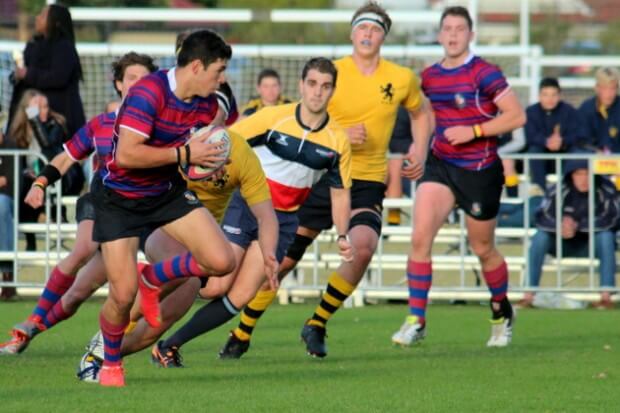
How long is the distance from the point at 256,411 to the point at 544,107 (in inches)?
409

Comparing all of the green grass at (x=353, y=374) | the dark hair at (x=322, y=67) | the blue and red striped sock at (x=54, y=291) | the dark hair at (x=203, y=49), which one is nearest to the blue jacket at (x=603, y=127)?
the green grass at (x=353, y=374)

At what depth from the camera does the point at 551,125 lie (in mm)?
17625

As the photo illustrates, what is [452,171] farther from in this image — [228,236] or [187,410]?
[187,410]

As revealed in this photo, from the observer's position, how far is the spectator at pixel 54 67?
1641 centimetres

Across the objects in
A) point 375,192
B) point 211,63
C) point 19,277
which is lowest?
point 19,277

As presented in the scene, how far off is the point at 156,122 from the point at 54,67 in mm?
8068

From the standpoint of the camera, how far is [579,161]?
15.1 metres

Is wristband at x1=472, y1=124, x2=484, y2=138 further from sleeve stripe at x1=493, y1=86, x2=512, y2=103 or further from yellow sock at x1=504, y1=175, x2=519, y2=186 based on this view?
yellow sock at x1=504, y1=175, x2=519, y2=186

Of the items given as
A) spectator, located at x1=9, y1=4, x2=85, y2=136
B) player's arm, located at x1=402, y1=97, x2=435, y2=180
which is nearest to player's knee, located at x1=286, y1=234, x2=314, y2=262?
player's arm, located at x1=402, y1=97, x2=435, y2=180

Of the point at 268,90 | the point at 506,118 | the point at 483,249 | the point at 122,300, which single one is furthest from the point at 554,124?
the point at 122,300

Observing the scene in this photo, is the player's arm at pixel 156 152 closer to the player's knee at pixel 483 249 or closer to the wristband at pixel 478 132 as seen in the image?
the wristband at pixel 478 132

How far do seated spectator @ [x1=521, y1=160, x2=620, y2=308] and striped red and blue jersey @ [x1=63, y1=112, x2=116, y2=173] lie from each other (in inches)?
239

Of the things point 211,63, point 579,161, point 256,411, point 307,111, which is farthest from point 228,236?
point 579,161

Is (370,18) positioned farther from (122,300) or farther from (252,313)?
(122,300)
